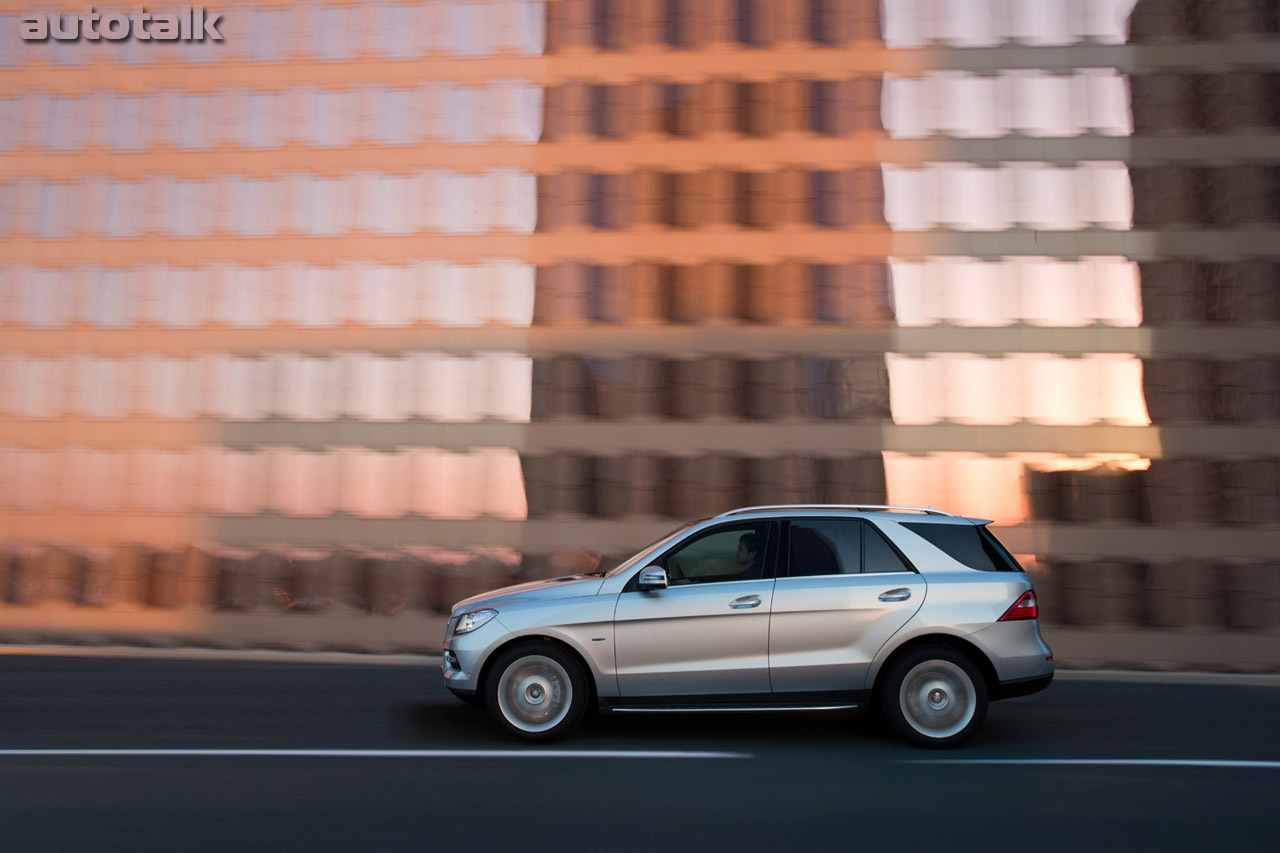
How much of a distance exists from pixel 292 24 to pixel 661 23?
727 cm

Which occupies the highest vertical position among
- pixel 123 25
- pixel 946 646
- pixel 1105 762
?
pixel 123 25

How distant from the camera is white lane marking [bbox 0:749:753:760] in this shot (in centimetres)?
679

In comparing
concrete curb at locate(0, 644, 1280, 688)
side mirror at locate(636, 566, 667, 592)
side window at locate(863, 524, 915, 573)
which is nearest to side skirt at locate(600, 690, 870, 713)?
side mirror at locate(636, 566, 667, 592)

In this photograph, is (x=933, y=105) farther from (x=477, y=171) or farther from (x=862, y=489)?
(x=477, y=171)

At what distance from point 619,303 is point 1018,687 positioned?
13190 millimetres

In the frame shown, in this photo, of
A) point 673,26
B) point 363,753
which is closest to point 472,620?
point 363,753

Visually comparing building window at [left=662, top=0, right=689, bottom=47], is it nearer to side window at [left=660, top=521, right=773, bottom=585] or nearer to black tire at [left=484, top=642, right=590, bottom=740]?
side window at [left=660, top=521, right=773, bottom=585]

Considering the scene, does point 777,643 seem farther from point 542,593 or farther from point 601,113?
point 601,113

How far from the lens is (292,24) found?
67.1ft

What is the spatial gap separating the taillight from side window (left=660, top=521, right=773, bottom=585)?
166cm

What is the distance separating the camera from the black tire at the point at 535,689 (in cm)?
712

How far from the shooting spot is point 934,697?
7086 millimetres

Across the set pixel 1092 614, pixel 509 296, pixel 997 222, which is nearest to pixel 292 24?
pixel 509 296

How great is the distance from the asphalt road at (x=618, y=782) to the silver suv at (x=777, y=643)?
31 cm
